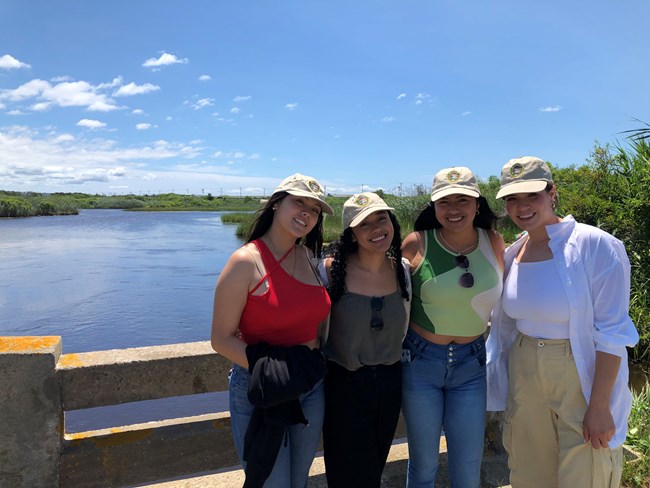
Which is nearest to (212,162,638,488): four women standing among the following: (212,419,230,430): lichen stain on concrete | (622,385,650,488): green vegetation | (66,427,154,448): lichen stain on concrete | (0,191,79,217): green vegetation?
(212,419,230,430): lichen stain on concrete

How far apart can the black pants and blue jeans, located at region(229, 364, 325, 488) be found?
91mm

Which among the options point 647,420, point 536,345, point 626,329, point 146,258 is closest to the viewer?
point 626,329

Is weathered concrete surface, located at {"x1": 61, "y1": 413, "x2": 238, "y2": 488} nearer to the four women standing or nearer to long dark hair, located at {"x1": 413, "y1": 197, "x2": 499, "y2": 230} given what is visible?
Answer: the four women standing

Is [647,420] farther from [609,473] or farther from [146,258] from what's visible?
[146,258]

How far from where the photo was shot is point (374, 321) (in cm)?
235

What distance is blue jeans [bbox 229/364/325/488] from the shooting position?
2154 mm

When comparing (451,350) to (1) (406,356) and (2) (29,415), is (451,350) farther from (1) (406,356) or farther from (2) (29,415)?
(2) (29,415)

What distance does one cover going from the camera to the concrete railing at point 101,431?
7.80ft

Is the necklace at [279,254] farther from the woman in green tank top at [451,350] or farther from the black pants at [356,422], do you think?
the woman in green tank top at [451,350]

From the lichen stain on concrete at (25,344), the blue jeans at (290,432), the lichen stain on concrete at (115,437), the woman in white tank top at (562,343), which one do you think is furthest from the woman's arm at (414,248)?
the lichen stain on concrete at (25,344)

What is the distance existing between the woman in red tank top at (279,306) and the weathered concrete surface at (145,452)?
→ 69 centimetres

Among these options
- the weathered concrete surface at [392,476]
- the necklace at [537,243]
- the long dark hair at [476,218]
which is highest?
the long dark hair at [476,218]

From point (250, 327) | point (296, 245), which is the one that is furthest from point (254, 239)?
point (250, 327)

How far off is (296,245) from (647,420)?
3.32m
